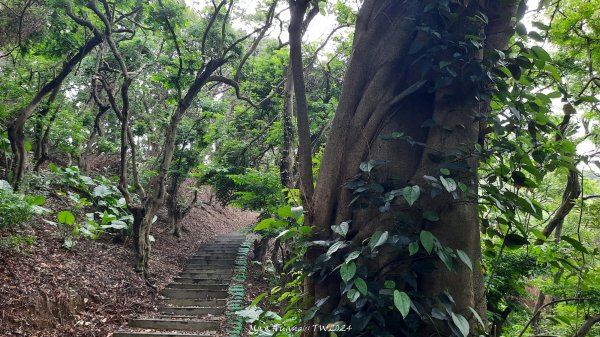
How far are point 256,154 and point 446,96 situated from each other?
23.7ft

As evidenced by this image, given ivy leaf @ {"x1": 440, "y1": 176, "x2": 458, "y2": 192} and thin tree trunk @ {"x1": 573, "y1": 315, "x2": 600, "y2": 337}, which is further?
thin tree trunk @ {"x1": 573, "y1": 315, "x2": 600, "y2": 337}

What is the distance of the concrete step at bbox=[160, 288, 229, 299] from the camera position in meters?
6.91

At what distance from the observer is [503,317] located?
2154 millimetres

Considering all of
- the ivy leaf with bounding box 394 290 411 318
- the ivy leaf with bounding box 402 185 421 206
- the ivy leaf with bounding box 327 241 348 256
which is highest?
the ivy leaf with bounding box 402 185 421 206

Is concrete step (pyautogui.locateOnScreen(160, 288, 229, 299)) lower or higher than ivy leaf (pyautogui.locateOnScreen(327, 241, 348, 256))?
lower

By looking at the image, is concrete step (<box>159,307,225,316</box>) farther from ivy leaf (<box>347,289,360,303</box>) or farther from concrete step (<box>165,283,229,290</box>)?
ivy leaf (<box>347,289,360,303</box>)

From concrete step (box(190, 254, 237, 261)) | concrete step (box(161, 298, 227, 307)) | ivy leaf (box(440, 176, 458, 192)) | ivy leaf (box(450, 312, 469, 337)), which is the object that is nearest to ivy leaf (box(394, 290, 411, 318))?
ivy leaf (box(450, 312, 469, 337))

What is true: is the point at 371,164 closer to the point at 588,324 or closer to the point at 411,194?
the point at 411,194

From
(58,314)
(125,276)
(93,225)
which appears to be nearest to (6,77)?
(93,225)

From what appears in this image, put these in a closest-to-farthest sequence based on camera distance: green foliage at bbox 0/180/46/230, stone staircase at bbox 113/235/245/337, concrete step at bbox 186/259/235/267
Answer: green foliage at bbox 0/180/46/230, stone staircase at bbox 113/235/245/337, concrete step at bbox 186/259/235/267

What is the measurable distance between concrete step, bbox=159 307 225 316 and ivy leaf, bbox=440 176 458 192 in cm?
550

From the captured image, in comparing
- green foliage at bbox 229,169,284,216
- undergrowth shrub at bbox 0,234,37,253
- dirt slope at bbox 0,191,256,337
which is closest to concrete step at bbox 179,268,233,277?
dirt slope at bbox 0,191,256,337

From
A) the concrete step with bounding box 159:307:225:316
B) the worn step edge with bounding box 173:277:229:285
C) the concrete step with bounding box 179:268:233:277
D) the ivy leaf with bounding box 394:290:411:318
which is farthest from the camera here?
the concrete step with bounding box 179:268:233:277

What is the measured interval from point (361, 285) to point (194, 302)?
19.8 ft
